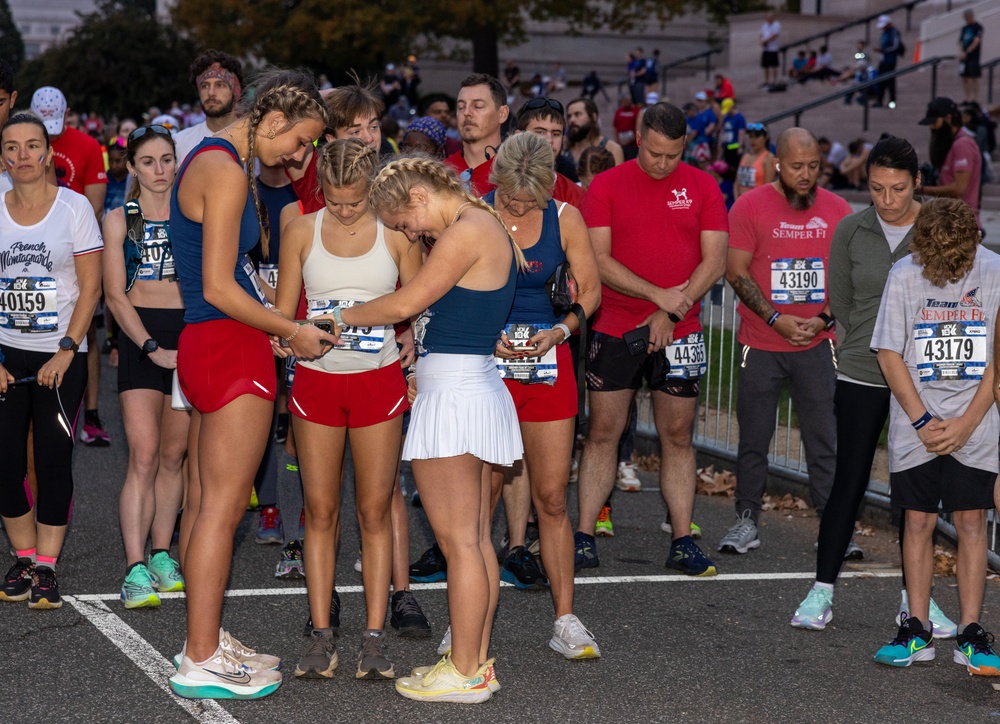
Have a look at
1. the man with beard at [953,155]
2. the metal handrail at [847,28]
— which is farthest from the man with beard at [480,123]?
the metal handrail at [847,28]

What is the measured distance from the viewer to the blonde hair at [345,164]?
4777 mm

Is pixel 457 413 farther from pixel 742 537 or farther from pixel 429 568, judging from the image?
pixel 742 537

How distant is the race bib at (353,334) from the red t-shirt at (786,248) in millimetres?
2919

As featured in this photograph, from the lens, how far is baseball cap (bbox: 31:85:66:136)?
824cm

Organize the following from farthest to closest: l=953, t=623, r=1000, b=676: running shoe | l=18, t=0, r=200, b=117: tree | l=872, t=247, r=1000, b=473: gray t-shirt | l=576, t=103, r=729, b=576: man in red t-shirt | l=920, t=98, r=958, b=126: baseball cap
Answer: l=18, t=0, r=200, b=117: tree < l=920, t=98, r=958, b=126: baseball cap < l=576, t=103, r=729, b=576: man in red t-shirt < l=872, t=247, r=1000, b=473: gray t-shirt < l=953, t=623, r=1000, b=676: running shoe

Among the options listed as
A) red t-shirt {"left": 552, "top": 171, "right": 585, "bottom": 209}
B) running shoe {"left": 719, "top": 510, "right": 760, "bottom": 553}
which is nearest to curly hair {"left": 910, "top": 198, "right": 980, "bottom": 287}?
red t-shirt {"left": 552, "top": 171, "right": 585, "bottom": 209}

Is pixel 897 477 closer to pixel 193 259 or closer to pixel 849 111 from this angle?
pixel 193 259

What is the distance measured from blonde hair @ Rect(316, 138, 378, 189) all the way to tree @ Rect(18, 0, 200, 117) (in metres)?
42.7

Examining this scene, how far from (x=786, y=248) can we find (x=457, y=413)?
3019 millimetres

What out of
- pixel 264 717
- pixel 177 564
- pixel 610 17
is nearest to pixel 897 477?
pixel 264 717

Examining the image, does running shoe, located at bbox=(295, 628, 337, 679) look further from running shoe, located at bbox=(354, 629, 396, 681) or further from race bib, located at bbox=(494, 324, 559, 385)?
race bib, located at bbox=(494, 324, 559, 385)

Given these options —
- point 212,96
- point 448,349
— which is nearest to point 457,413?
point 448,349

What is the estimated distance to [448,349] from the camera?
185 inches

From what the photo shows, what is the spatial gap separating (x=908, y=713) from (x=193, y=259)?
121 inches
